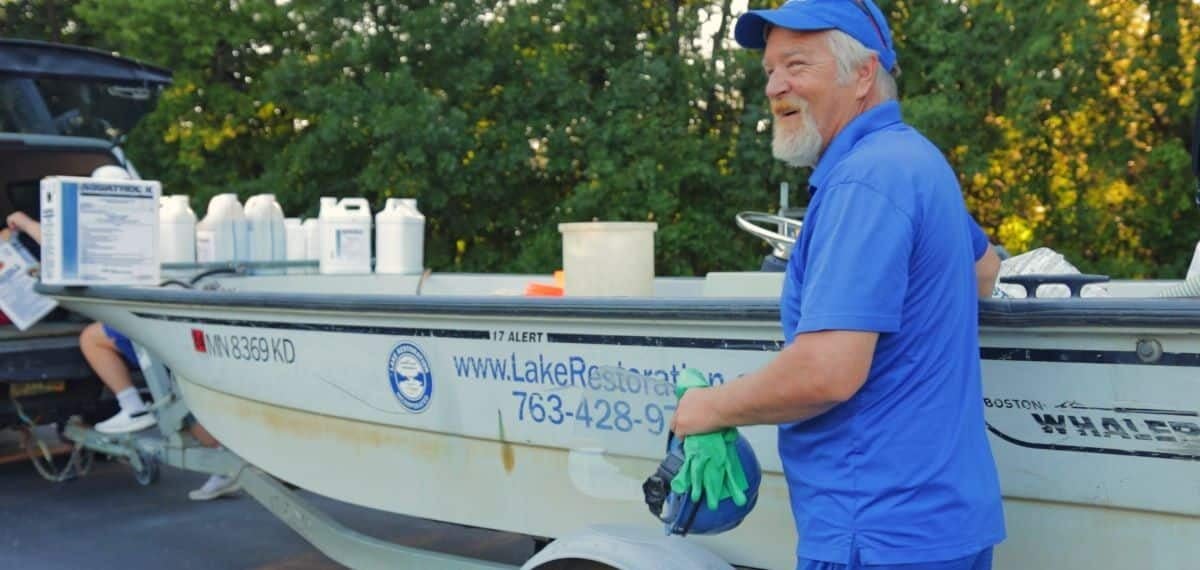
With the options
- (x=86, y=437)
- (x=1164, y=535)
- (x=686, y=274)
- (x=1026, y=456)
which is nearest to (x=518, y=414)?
(x=1026, y=456)

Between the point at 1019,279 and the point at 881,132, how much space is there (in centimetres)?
81

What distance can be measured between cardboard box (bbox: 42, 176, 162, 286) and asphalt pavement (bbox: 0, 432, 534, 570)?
1.25 metres

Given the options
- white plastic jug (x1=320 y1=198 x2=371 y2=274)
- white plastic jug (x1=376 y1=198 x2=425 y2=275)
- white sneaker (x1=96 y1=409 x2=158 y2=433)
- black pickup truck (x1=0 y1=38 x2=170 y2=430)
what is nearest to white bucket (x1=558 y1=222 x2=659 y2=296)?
white plastic jug (x1=376 y1=198 x2=425 y2=275)

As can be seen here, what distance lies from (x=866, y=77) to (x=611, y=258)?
5.31 feet

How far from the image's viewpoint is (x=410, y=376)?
3.23 m

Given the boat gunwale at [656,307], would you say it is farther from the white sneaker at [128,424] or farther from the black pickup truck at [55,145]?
the black pickup truck at [55,145]

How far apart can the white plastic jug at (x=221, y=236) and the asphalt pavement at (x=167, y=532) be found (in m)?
1.24

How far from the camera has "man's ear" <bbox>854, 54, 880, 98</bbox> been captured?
6.40ft

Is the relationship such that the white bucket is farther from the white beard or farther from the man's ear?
the man's ear

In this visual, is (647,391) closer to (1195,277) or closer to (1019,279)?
(1019,279)

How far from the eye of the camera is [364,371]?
3354mm

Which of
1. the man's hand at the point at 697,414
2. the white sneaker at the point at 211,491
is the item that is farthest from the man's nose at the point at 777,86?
the white sneaker at the point at 211,491

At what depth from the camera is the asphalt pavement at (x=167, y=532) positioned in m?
4.74

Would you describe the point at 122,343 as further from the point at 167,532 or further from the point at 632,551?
the point at 632,551
